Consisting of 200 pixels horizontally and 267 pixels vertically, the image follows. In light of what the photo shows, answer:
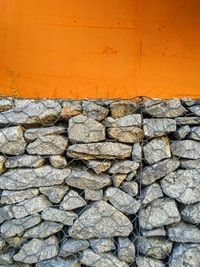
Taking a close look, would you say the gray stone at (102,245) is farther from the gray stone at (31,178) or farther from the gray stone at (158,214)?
the gray stone at (31,178)

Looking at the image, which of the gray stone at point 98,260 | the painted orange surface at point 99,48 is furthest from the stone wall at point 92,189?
the painted orange surface at point 99,48

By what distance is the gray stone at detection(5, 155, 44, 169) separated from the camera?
1.34 meters

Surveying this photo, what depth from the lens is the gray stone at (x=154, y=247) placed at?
4.50 feet

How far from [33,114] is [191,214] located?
0.88m

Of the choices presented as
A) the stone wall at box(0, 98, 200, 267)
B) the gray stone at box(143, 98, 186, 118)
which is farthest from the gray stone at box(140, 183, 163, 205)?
the gray stone at box(143, 98, 186, 118)

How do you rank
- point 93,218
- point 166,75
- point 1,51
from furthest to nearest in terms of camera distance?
1. point 166,75
2. point 1,51
3. point 93,218

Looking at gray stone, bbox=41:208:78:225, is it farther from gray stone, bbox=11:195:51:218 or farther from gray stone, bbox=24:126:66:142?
gray stone, bbox=24:126:66:142

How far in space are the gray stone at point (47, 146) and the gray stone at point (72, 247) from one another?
1.40 feet

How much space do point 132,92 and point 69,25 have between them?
492 millimetres

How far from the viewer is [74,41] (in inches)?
61.2

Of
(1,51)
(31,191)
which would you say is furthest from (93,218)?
(1,51)

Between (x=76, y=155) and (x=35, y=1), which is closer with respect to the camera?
(x=76, y=155)

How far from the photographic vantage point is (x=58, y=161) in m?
1.34

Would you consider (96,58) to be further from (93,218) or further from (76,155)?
(93,218)
